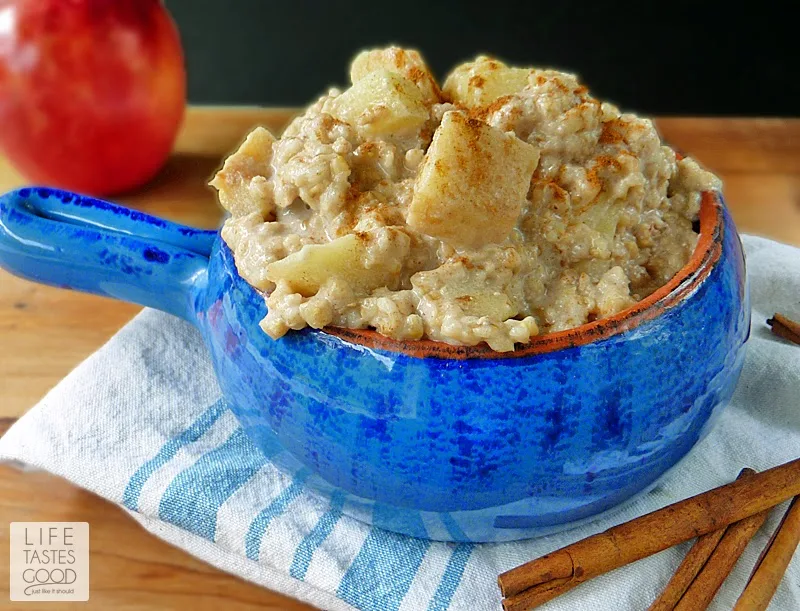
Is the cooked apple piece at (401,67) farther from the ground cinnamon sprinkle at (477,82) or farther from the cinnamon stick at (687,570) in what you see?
the cinnamon stick at (687,570)

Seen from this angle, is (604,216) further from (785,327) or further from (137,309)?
(137,309)

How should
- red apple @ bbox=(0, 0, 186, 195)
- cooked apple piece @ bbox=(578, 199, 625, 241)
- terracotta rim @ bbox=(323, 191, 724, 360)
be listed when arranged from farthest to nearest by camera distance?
red apple @ bbox=(0, 0, 186, 195) → cooked apple piece @ bbox=(578, 199, 625, 241) → terracotta rim @ bbox=(323, 191, 724, 360)

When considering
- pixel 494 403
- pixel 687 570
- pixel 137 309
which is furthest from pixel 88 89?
pixel 687 570

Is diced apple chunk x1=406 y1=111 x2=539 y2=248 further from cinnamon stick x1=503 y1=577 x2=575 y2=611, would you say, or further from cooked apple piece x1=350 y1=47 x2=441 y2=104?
cinnamon stick x1=503 y1=577 x2=575 y2=611

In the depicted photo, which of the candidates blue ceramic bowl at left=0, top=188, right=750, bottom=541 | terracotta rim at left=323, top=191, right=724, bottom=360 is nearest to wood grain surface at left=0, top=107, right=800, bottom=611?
blue ceramic bowl at left=0, top=188, right=750, bottom=541

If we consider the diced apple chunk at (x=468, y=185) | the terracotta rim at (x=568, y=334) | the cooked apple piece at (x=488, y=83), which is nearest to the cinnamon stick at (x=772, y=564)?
the terracotta rim at (x=568, y=334)

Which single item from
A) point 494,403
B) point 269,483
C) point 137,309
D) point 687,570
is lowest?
point 137,309
